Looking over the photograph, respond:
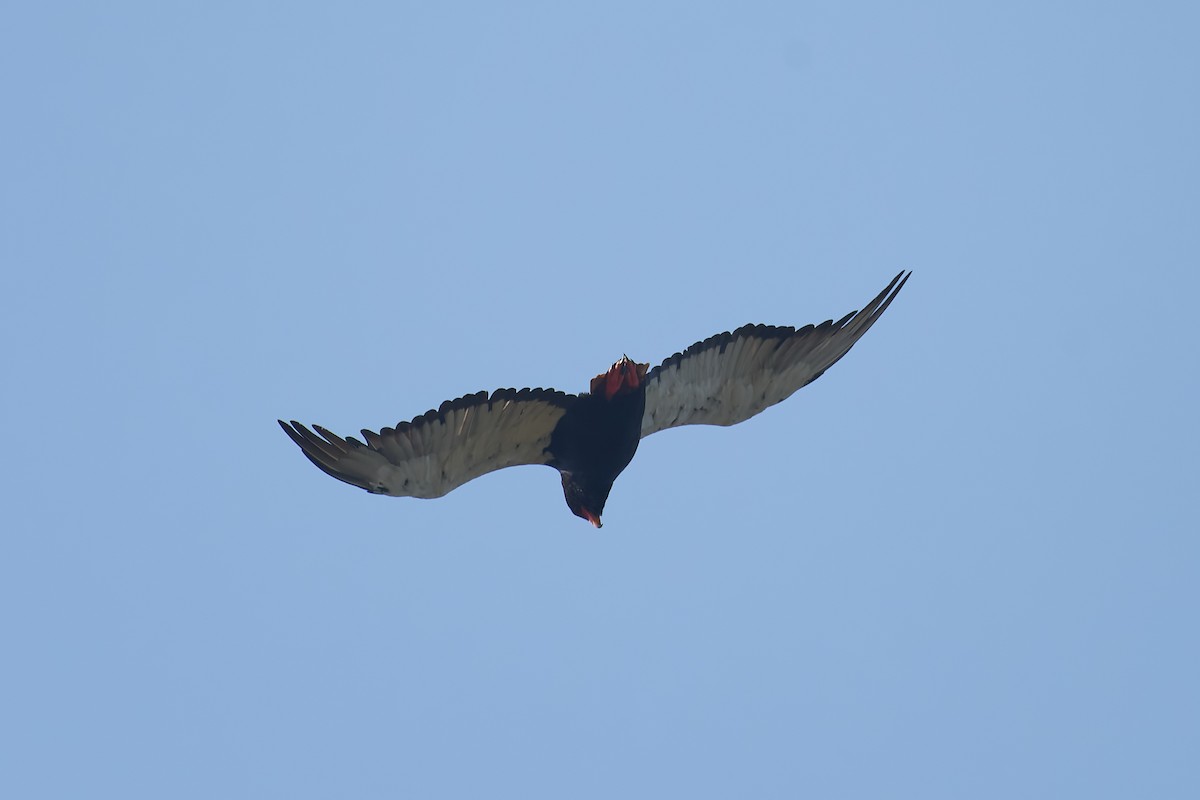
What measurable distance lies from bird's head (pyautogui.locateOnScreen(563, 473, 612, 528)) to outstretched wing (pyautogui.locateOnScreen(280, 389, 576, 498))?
98 cm

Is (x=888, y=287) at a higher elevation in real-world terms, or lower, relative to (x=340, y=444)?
higher

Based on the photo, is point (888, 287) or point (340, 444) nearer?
point (340, 444)

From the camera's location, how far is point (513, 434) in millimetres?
15812

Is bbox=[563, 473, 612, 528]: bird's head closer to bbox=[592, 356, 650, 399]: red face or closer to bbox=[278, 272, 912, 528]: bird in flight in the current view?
bbox=[278, 272, 912, 528]: bird in flight

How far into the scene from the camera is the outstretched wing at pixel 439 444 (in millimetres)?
14789

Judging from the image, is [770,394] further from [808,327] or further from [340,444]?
[340,444]

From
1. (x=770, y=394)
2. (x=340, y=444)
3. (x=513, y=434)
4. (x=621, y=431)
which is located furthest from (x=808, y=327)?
(x=340, y=444)

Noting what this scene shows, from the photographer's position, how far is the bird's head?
16.6m

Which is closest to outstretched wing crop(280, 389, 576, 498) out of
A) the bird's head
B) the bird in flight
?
the bird in flight

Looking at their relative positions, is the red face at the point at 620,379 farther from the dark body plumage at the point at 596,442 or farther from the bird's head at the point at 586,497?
the bird's head at the point at 586,497

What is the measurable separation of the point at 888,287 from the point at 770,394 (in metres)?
1.67

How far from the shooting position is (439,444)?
49.5 feet

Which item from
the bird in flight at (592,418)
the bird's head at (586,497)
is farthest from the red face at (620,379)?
the bird's head at (586,497)

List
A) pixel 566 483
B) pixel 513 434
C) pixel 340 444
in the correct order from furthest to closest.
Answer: pixel 566 483 → pixel 513 434 → pixel 340 444
